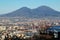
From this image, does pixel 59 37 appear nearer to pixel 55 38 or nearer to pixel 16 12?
pixel 55 38

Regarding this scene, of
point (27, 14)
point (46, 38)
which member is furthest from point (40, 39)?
point (27, 14)

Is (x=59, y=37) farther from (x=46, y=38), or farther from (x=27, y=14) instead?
(x=27, y=14)

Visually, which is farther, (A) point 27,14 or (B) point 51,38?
(A) point 27,14

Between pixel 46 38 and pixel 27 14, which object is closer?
pixel 46 38

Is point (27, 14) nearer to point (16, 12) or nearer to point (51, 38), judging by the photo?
point (16, 12)

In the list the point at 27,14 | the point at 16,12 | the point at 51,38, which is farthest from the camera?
the point at 16,12

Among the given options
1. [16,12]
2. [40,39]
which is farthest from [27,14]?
[40,39]

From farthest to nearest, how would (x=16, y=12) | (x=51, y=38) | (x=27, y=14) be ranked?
1. (x=16, y=12)
2. (x=27, y=14)
3. (x=51, y=38)
